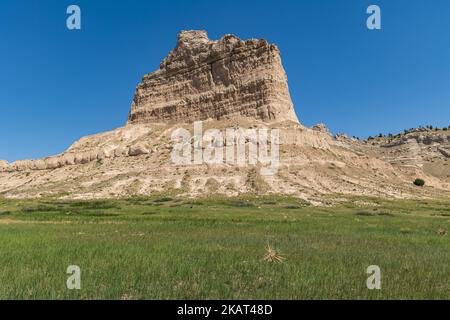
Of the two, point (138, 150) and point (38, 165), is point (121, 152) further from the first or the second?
point (38, 165)

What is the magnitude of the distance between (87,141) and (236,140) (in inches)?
2252

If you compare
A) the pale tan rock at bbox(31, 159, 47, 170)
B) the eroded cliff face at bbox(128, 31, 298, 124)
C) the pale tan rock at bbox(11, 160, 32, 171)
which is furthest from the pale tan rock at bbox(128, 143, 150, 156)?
the pale tan rock at bbox(11, 160, 32, 171)

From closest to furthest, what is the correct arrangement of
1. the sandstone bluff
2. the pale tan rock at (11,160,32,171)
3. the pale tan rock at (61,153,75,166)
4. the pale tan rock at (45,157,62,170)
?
the sandstone bluff < the pale tan rock at (61,153,75,166) < the pale tan rock at (45,157,62,170) < the pale tan rock at (11,160,32,171)

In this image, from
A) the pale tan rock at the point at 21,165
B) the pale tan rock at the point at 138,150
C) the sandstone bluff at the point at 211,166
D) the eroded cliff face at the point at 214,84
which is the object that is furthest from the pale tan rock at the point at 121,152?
the pale tan rock at the point at 21,165

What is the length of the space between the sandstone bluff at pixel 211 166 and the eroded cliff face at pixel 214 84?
32 centimetres

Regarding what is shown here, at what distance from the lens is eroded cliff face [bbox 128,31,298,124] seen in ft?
344

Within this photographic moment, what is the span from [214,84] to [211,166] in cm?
4048

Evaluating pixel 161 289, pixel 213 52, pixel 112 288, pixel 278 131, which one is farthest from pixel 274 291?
pixel 213 52

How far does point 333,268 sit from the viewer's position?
13484 millimetres

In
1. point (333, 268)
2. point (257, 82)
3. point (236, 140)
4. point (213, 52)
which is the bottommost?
point (333, 268)

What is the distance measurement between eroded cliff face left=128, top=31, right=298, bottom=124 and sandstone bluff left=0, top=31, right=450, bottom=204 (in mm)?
324

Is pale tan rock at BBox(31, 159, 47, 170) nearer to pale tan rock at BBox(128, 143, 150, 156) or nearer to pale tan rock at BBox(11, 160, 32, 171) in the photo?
pale tan rock at BBox(11, 160, 32, 171)
